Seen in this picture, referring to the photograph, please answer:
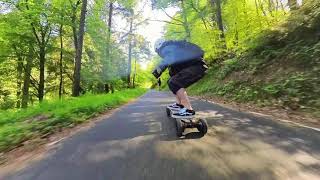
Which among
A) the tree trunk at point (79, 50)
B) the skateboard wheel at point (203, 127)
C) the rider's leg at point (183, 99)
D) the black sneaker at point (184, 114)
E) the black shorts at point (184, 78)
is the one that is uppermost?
the tree trunk at point (79, 50)

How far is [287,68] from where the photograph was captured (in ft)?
37.9

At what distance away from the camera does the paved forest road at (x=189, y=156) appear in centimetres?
336

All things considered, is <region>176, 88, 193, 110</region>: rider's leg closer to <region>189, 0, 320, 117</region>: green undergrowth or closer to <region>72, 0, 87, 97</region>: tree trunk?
<region>189, 0, 320, 117</region>: green undergrowth

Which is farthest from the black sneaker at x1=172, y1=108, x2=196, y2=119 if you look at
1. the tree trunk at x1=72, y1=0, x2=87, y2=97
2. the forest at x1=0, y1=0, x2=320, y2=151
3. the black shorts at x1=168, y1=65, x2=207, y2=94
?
the tree trunk at x1=72, y1=0, x2=87, y2=97

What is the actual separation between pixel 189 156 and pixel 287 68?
8740 mm

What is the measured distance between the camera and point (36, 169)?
3998mm

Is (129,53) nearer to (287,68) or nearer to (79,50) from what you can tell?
(79,50)

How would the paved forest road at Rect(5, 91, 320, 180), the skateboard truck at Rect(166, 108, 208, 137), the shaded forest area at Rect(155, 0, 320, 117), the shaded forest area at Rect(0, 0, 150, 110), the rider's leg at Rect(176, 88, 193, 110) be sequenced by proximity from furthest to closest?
the shaded forest area at Rect(0, 0, 150, 110)
the shaded forest area at Rect(155, 0, 320, 117)
the rider's leg at Rect(176, 88, 193, 110)
the skateboard truck at Rect(166, 108, 208, 137)
the paved forest road at Rect(5, 91, 320, 180)

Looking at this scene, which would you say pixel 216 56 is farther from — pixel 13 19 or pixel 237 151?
pixel 237 151

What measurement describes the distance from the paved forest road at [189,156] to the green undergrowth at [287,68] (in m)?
3.61

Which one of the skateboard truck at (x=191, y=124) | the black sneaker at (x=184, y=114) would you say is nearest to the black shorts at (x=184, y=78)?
the black sneaker at (x=184, y=114)

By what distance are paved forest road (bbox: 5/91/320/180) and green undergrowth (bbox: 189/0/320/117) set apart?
3.61 meters

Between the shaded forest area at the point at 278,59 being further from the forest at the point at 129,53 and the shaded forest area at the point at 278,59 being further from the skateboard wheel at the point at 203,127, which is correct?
the skateboard wheel at the point at 203,127

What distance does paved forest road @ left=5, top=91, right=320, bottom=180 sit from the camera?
11.0 feet
